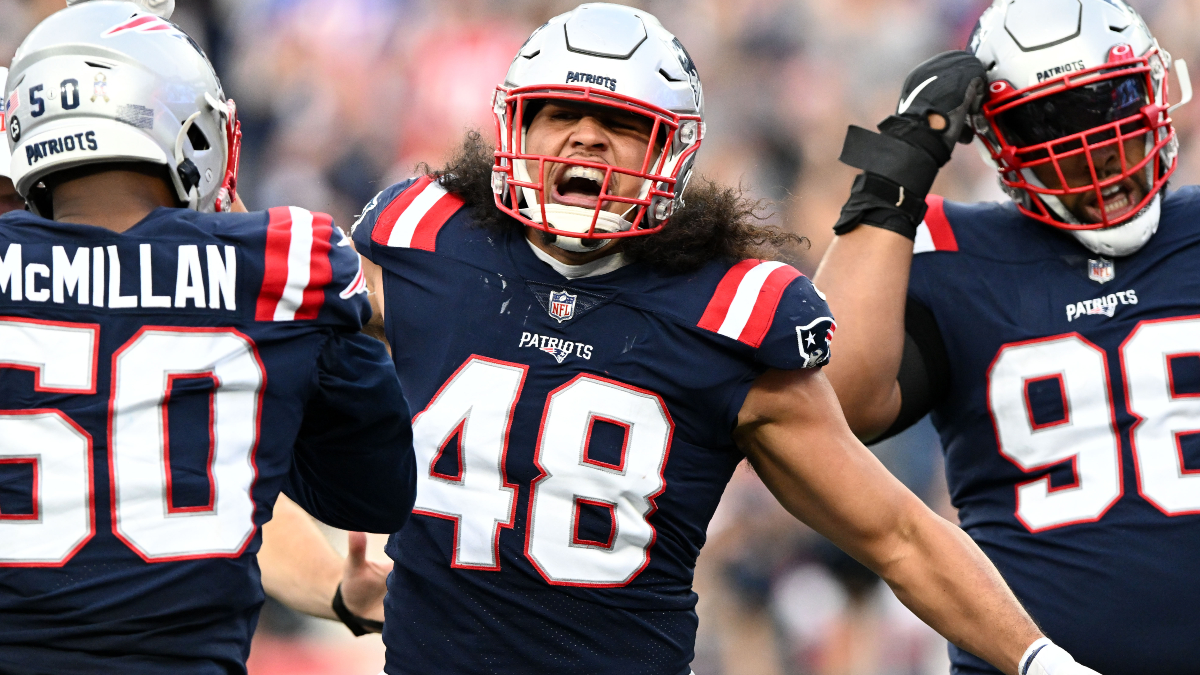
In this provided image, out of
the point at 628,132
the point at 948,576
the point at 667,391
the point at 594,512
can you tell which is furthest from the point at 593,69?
the point at 948,576

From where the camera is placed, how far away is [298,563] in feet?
9.75

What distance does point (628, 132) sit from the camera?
2.23 metres

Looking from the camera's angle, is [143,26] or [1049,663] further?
[1049,663]

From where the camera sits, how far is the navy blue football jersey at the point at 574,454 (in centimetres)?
205

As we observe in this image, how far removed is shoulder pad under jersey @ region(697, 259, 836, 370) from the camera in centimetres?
203

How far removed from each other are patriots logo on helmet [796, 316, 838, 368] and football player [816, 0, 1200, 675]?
54 centimetres

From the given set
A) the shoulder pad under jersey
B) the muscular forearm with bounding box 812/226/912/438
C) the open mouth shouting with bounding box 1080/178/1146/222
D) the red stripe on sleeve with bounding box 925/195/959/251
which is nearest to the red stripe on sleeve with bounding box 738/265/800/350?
the shoulder pad under jersey

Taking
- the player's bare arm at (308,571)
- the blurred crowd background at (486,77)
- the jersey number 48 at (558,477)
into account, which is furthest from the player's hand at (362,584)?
the blurred crowd background at (486,77)

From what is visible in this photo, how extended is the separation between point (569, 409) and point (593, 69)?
57 cm

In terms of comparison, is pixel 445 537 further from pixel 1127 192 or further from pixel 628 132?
pixel 1127 192

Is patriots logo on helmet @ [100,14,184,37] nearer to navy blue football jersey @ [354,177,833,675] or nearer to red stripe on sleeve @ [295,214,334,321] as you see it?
red stripe on sleeve @ [295,214,334,321]

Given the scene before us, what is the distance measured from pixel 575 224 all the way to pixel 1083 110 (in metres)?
1.19

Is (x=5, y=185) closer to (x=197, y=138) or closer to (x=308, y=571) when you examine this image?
(x=197, y=138)

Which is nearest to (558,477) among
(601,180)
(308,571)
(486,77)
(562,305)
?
(562,305)
